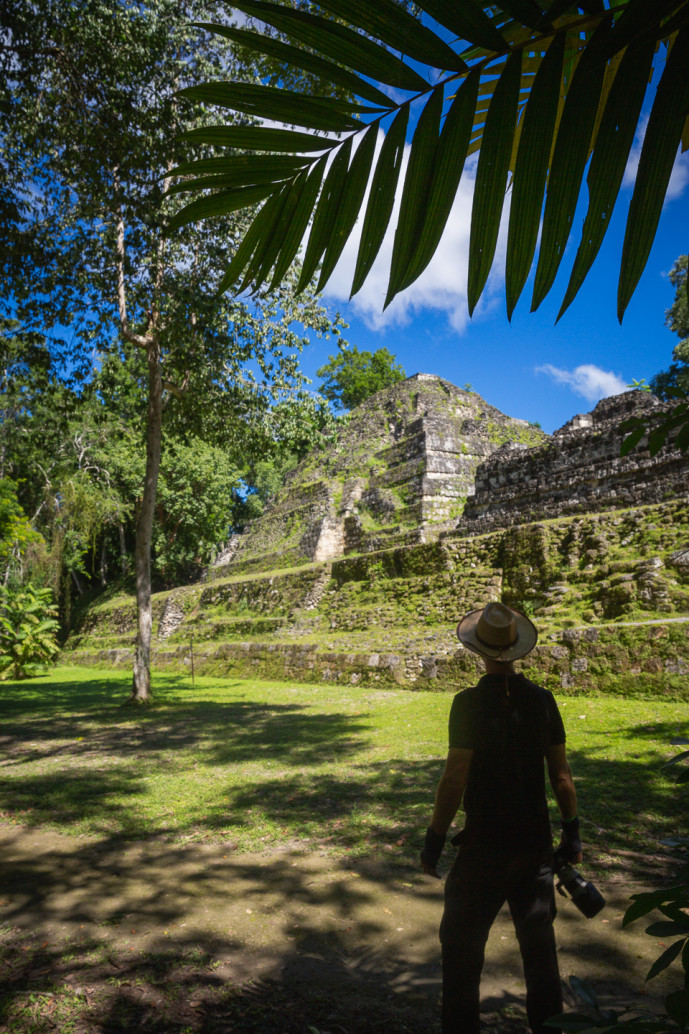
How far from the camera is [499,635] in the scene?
6.70 ft

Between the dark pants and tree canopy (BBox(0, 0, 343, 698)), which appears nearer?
the dark pants

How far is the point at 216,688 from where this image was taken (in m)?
12.6

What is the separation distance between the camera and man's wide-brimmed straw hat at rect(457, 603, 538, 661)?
2041mm

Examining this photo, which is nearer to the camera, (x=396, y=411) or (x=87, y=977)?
(x=87, y=977)

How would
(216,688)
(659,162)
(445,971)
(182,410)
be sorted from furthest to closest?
(216,688) < (182,410) < (445,971) < (659,162)

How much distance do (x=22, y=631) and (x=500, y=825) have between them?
17.2m

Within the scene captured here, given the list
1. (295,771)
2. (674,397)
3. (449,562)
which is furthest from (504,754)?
(674,397)

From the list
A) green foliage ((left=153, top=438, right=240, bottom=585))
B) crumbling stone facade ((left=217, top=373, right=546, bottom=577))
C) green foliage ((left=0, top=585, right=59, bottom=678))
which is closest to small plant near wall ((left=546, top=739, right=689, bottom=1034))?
crumbling stone facade ((left=217, top=373, right=546, bottom=577))

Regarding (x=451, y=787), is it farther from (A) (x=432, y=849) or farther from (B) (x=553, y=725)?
(B) (x=553, y=725)

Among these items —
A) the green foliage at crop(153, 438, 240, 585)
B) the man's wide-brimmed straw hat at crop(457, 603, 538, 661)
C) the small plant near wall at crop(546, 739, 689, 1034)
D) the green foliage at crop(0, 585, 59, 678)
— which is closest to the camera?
the small plant near wall at crop(546, 739, 689, 1034)

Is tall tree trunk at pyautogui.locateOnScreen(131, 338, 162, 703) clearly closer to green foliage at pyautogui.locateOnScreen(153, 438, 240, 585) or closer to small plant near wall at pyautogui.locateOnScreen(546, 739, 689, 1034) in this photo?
small plant near wall at pyautogui.locateOnScreen(546, 739, 689, 1034)

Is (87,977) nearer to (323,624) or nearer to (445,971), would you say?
(445,971)

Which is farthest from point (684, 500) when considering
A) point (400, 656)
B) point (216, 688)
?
point (216, 688)

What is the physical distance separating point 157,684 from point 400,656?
6.27 metres
